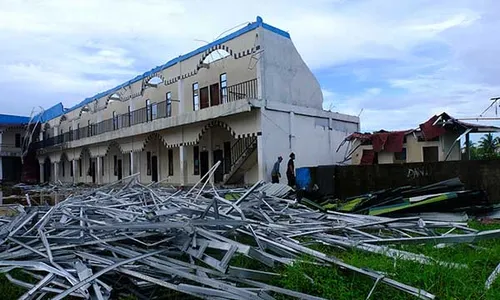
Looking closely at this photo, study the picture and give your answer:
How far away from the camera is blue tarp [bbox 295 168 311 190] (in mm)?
12141

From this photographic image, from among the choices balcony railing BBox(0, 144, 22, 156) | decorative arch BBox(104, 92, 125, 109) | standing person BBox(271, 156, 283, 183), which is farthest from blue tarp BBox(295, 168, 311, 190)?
balcony railing BBox(0, 144, 22, 156)

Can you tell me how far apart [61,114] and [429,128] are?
104 ft

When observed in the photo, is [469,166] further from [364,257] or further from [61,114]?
[61,114]

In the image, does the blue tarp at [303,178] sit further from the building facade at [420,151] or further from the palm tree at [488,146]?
the palm tree at [488,146]

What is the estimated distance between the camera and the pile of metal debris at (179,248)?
11.2 ft

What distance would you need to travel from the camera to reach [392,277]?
335 centimetres

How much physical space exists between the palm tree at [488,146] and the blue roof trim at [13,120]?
40418 millimetres

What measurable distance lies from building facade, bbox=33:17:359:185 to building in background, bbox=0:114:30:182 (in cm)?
1732

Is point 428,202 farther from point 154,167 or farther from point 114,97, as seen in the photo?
point 114,97

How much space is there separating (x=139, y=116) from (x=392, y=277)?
23.1m

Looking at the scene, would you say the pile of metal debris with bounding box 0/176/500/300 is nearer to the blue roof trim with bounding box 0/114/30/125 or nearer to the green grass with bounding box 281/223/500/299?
the green grass with bounding box 281/223/500/299

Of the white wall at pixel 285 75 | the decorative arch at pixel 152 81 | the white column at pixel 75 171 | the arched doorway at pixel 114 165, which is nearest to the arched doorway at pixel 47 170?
the white column at pixel 75 171

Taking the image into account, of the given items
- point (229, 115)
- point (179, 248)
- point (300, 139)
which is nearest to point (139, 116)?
point (229, 115)

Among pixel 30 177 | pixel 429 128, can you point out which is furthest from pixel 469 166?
pixel 30 177
